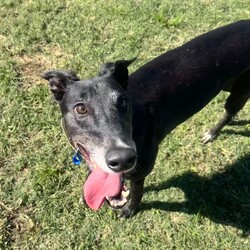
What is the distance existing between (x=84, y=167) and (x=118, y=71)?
1810 mm

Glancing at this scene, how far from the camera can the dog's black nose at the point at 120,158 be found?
10.3 ft

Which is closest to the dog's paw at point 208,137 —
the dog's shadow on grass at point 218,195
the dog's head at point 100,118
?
the dog's shadow on grass at point 218,195

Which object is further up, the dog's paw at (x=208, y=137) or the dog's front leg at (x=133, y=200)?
the dog's front leg at (x=133, y=200)

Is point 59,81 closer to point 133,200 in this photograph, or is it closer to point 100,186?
point 100,186

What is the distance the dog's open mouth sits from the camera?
368 centimetres

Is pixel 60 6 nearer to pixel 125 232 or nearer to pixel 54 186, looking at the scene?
pixel 54 186

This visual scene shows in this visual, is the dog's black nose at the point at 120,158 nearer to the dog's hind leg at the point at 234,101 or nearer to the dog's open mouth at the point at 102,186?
the dog's open mouth at the point at 102,186

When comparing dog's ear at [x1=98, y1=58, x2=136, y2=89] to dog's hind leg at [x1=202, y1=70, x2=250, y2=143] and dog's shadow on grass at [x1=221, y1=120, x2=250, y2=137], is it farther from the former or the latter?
dog's shadow on grass at [x1=221, y1=120, x2=250, y2=137]

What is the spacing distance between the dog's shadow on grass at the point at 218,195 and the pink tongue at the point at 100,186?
1.35m

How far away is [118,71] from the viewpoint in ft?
12.8

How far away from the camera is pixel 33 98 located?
5.94 m

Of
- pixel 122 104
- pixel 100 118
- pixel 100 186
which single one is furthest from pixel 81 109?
pixel 100 186

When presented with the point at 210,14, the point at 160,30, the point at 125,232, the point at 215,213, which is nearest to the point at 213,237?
the point at 215,213

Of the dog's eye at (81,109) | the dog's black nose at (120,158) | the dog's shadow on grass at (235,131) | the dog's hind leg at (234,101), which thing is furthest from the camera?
the dog's shadow on grass at (235,131)
